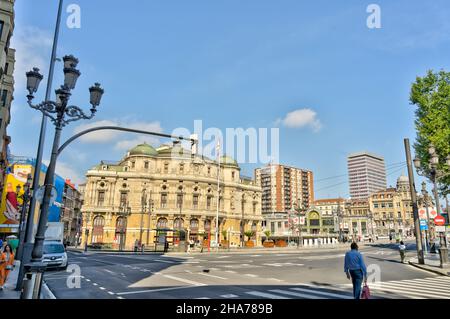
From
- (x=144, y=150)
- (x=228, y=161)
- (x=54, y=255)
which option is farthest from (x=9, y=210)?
(x=228, y=161)

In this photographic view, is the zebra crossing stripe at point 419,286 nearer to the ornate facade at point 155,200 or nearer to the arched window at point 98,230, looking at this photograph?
the ornate facade at point 155,200

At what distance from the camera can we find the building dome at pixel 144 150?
67625 mm

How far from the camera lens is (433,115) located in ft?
89.1

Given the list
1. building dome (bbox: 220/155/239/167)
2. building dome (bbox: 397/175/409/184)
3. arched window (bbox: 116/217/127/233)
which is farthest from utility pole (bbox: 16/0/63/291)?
building dome (bbox: 397/175/409/184)

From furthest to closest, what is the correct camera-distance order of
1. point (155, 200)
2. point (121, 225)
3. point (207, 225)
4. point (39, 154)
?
1. point (207, 225)
2. point (155, 200)
3. point (121, 225)
4. point (39, 154)

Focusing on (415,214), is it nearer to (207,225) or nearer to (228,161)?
(207,225)

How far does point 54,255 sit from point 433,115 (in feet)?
104

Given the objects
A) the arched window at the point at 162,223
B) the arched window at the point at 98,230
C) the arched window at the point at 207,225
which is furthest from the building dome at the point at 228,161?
the arched window at the point at 98,230

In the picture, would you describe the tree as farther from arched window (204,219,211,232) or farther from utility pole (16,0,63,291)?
arched window (204,219,211,232)

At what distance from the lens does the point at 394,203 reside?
387ft
